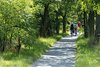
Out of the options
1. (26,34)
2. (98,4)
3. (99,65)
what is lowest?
(99,65)

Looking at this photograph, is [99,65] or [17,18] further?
[17,18]

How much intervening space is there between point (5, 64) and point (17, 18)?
4.31 metres

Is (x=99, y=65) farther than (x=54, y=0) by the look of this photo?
No

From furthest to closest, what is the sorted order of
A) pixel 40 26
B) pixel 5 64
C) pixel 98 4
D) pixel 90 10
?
pixel 40 26, pixel 90 10, pixel 98 4, pixel 5 64

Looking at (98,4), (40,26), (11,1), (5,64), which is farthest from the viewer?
(40,26)

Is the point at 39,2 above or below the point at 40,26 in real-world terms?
above

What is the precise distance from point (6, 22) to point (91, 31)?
34.7 ft

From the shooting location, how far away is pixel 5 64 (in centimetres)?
1568

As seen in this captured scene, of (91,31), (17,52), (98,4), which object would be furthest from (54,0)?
(17,52)

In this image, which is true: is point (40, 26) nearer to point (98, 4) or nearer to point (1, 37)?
point (98, 4)

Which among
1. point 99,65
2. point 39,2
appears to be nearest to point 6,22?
point 99,65

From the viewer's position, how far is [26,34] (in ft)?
64.7

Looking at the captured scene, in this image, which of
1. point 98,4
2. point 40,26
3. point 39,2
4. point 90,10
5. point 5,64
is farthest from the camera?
point 40,26

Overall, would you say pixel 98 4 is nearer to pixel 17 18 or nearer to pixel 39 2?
pixel 17 18
